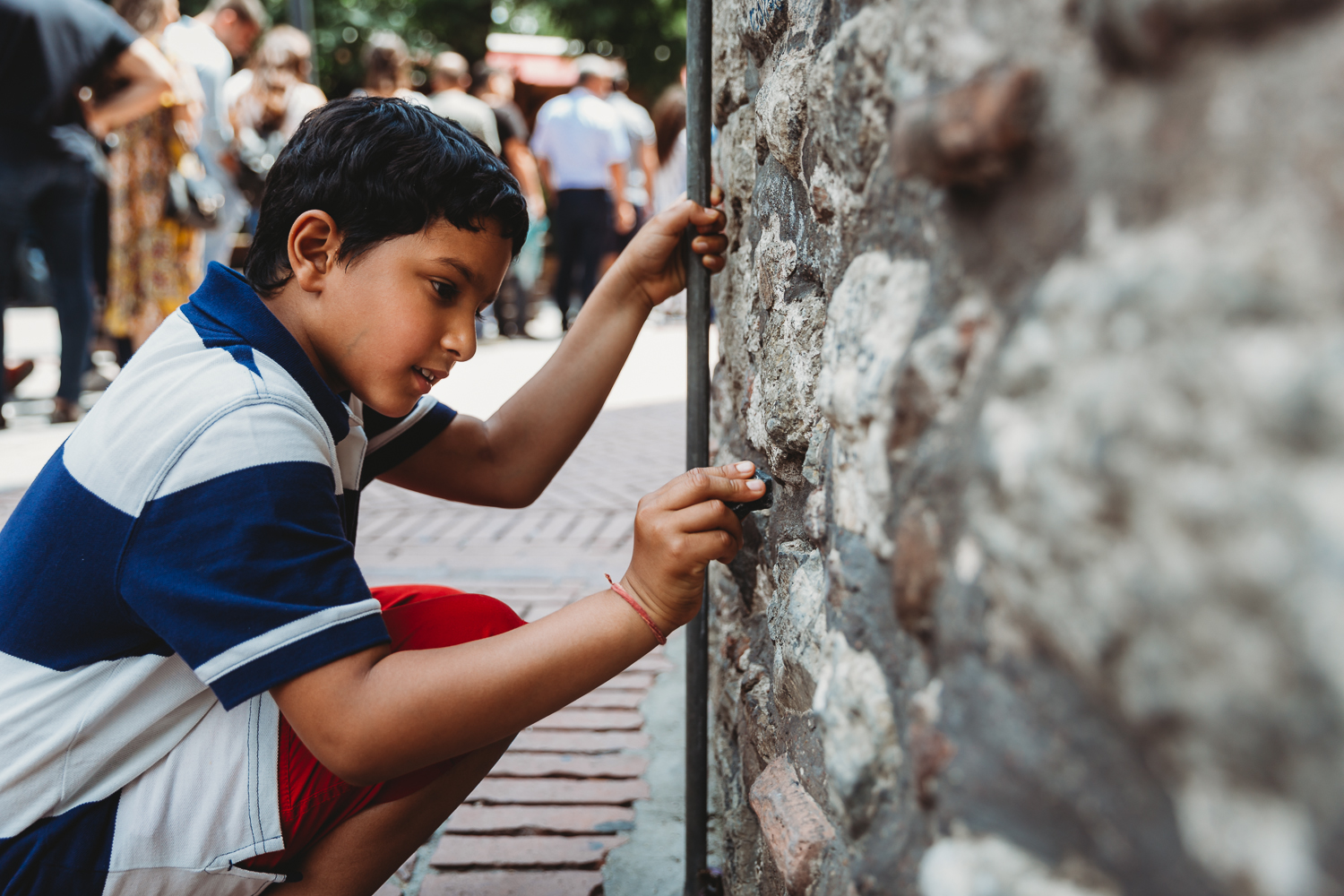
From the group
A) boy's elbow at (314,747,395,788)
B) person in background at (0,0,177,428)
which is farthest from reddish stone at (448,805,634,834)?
person in background at (0,0,177,428)

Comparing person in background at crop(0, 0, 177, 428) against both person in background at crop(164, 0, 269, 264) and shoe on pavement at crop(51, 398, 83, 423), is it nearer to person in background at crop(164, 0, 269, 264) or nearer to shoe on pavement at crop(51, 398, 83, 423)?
shoe on pavement at crop(51, 398, 83, 423)

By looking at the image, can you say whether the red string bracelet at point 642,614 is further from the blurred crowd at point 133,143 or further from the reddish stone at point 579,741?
the blurred crowd at point 133,143

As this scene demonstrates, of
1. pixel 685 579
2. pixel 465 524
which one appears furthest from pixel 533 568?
pixel 685 579

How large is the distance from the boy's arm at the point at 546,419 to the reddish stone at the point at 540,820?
0.59 meters

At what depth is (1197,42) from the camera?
48 cm

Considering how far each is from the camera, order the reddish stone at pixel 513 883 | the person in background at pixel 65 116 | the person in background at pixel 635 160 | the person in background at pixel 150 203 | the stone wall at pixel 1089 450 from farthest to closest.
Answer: the person in background at pixel 635 160
the person in background at pixel 150 203
the person in background at pixel 65 116
the reddish stone at pixel 513 883
the stone wall at pixel 1089 450

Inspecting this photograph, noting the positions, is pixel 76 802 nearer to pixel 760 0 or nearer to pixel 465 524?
pixel 760 0

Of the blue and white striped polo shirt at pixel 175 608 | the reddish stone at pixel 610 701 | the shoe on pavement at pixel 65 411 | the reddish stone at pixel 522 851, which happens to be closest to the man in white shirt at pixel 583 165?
the shoe on pavement at pixel 65 411

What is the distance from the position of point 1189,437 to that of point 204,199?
518cm

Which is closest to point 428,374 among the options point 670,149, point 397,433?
point 397,433

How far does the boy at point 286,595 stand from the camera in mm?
1108

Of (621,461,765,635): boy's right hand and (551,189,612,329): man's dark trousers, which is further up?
(621,461,765,635): boy's right hand

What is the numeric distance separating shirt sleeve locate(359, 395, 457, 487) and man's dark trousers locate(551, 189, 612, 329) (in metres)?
6.36

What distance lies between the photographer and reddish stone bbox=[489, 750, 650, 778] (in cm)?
210
